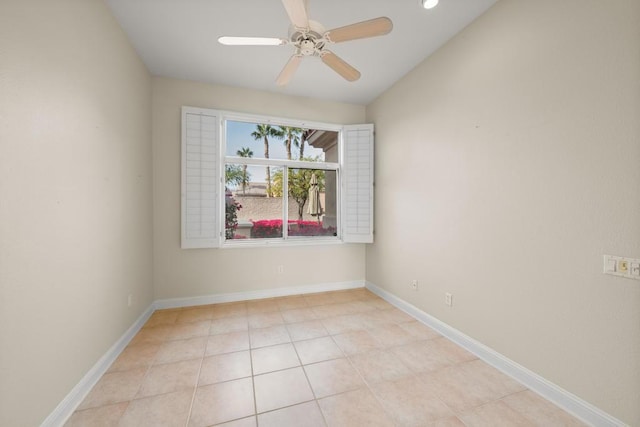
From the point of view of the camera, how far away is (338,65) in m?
2.02

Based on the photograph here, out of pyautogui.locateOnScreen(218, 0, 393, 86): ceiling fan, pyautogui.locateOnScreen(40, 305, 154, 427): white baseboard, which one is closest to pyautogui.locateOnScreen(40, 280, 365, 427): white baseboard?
pyautogui.locateOnScreen(40, 305, 154, 427): white baseboard

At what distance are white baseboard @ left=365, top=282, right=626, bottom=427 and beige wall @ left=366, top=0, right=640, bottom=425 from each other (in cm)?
5

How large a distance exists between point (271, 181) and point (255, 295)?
5.17ft

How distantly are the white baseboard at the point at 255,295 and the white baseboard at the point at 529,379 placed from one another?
1.29 m

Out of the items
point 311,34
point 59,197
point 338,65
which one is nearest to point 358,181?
point 338,65

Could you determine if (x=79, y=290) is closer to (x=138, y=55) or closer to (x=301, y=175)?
(x=138, y=55)

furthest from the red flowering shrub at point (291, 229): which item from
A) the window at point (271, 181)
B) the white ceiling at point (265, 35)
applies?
the white ceiling at point (265, 35)

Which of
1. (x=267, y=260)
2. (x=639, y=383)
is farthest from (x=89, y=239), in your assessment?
(x=639, y=383)

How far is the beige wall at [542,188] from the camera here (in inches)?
52.2

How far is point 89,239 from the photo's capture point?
1.74m

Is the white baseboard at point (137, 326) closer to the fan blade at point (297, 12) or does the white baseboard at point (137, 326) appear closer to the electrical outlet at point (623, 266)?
the fan blade at point (297, 12)

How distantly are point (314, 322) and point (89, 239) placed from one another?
2084 mm

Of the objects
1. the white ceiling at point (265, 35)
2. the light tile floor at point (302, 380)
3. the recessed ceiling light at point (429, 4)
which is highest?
the white ceiling at point (265, 35)

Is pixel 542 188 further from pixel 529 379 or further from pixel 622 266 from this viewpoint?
pixel 529 379
